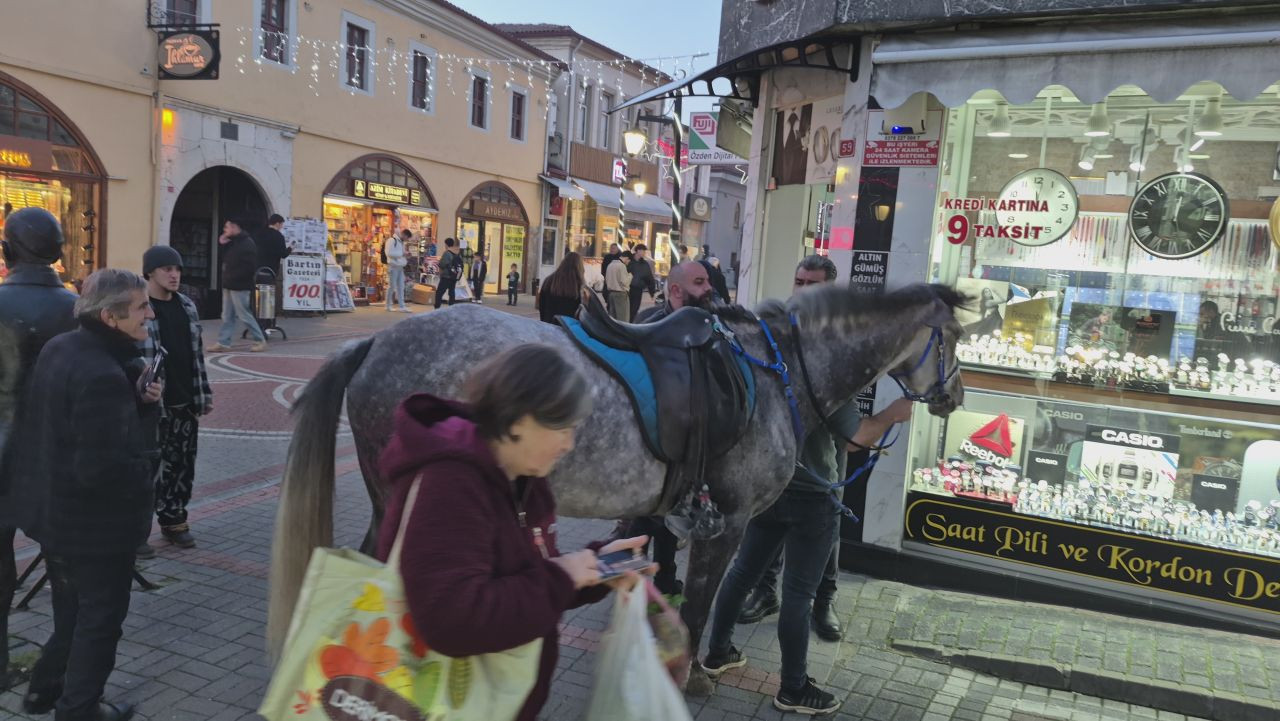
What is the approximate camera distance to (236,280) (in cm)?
1219

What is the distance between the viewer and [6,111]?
13.0 meters

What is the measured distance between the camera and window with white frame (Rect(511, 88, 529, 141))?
88.1ft

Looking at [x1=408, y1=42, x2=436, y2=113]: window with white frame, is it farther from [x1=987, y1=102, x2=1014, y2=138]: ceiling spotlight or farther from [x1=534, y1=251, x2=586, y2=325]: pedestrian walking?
[x1=987, y1=102, x2=1014, y2=138]: ceiling spotlight

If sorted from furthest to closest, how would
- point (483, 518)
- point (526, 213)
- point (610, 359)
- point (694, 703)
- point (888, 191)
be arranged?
point (526, 213) → point (888, 191) → point (694, 703) → point (610, 359) → point (483, 518)

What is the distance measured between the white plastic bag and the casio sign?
4.71 metres

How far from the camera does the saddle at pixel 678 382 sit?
3416 mm

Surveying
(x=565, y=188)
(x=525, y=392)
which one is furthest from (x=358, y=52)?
(x=525, y=392)

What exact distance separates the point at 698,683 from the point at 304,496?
6.52 ft

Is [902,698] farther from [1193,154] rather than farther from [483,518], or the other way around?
[1193,154]

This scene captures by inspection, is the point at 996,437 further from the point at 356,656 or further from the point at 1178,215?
the point at 356,656

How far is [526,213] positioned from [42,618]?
2472cm

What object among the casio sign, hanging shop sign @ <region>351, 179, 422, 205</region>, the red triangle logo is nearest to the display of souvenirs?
the red triangle logo

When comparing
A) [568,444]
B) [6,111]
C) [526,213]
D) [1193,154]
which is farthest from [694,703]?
[526,213]

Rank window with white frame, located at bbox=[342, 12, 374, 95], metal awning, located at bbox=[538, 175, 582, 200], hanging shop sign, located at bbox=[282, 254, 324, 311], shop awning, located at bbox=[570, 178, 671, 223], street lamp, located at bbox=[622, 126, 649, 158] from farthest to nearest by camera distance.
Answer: shop awning, located at bbox=[570, 178, 671, 223] < metal awning, located at bbox=[538, 175, 582, 200] < window with white frame, located at bbox=[342, 12, 374, 95] < street lamp, located at bbox=[622, 126, 649, 158] < hanging shop sign, located at bbox=[282, 254, 324, 311]
